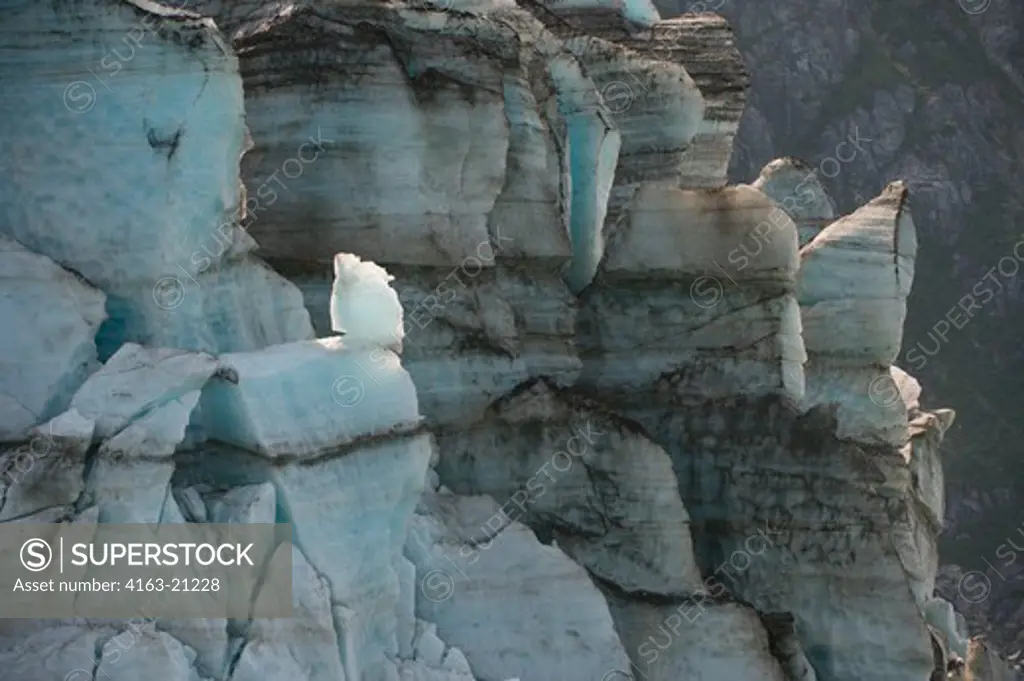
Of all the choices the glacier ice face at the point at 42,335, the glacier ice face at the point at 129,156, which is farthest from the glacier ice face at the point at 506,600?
the glacier ice face at the point at 42,335

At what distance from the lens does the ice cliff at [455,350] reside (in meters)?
13.3

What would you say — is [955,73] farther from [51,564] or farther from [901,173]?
[51,564]

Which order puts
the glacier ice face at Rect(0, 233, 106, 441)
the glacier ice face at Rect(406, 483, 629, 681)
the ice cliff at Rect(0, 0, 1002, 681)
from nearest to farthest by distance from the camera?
1. the glacier ice face at Rect(0, 233, 106, 441)
2. the ice cliff at Rect(0, 0, 1002, 681)
3. the glacier ice face at Rect(406, 483, 629, 681)

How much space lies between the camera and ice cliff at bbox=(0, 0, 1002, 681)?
13.3 m

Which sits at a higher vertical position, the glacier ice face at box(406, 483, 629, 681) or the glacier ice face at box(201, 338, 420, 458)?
the glacier ice face at box(201, 338, 420, 458)

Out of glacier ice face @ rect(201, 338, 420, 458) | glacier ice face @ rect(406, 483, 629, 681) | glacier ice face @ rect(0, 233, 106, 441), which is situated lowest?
glacier ice face @ rect(406, 483, 629, 681)

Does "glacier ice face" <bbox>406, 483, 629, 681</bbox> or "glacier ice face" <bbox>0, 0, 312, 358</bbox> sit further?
"glacier ice face" <bbox>406, 483, 629, 681</bbox>

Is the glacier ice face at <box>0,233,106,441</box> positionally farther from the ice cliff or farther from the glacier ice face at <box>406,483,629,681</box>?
the glacier ice face at <box>406,483,629,681</box>

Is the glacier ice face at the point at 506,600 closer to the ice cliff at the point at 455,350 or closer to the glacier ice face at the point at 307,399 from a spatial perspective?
the ice cliff at the point at 455,350

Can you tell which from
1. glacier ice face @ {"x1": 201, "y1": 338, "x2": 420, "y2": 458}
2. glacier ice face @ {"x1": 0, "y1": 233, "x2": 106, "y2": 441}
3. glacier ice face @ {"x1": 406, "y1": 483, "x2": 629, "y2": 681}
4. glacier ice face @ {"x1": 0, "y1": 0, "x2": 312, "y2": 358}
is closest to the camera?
glacier ice face @ {"x1": 0, "y1": 233, "x2": 106, "y2": 441}

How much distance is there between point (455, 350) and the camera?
18.3m

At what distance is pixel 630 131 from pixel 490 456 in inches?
259

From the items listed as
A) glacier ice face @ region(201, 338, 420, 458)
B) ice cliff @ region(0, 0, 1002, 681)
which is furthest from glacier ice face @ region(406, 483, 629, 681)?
glacier ice face @ region(201, 338, 420, 458)

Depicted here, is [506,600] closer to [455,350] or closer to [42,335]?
[455,350]
